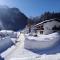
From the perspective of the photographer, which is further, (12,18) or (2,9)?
(2,9)

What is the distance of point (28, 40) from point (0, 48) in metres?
1.82

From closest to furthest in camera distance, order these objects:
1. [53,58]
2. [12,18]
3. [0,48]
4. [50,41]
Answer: [53,58], [0,48], [50,41], [12,18]

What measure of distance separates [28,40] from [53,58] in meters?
5.33

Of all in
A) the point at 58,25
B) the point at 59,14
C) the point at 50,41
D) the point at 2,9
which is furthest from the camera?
the point at 2,9

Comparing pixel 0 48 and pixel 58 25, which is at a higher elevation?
pixel 58 25

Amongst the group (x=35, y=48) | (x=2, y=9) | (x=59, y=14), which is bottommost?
(x=35, y=48)

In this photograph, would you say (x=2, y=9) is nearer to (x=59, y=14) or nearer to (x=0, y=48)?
(x=59, y=14)

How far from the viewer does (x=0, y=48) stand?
30.2 feet

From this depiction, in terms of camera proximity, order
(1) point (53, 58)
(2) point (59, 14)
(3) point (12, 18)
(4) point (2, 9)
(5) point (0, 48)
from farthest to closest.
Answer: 1. (4) point (2, 9)
2. (3) point (12, 18)
3. (2) point (59, 14)
4. (5) point (0, 48)
5. (1) point (53, 58)

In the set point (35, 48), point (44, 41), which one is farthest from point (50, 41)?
point (35, 48)

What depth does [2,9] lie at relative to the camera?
51750 millimetres

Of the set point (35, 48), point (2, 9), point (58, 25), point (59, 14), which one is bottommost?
point (35, 48)

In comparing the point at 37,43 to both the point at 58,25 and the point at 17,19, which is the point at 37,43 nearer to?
the point at 58,25

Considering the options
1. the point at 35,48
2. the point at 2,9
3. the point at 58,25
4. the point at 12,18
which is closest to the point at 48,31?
the point at 58,25
